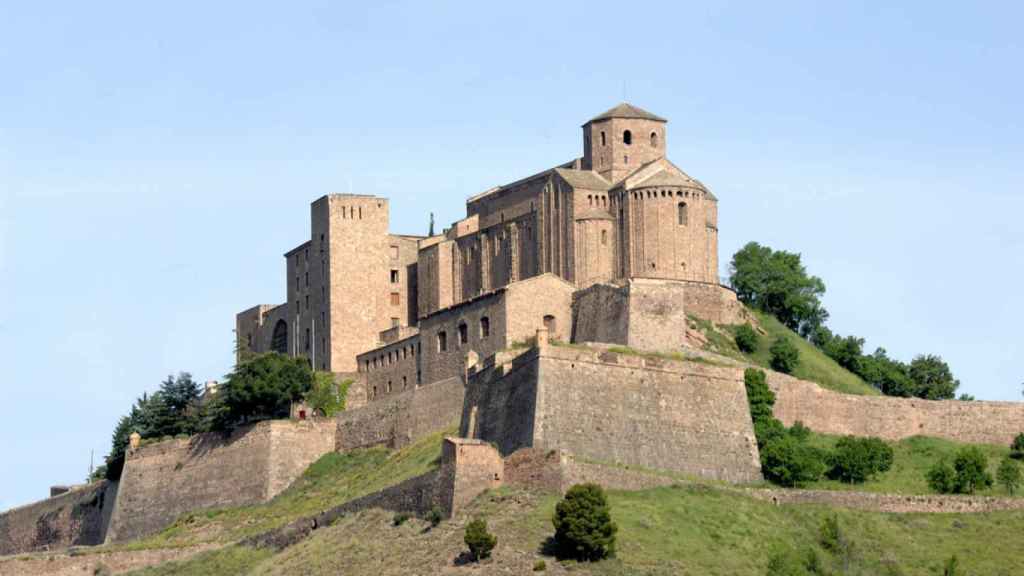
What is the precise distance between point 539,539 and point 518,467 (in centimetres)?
474

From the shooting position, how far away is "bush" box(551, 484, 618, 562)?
66875mm

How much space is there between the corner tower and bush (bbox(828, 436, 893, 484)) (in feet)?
65.4

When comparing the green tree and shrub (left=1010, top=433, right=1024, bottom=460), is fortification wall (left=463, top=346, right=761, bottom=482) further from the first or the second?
the green tree

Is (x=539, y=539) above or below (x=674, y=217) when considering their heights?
below

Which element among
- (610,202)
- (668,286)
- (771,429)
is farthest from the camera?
(610,202)

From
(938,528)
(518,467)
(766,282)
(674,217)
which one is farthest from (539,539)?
(766,282)

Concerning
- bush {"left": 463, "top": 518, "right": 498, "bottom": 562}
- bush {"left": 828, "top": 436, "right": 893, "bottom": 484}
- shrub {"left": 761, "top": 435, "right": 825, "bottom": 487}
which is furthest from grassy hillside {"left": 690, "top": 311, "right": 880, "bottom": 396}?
bush {"left": 463, "top": 518, "right": 498, "bottom": 562}

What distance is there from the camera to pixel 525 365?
78.5 m

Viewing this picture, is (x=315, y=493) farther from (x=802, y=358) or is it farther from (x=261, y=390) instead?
(x=802, y=358)

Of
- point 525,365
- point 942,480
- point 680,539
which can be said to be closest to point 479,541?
point 680,539

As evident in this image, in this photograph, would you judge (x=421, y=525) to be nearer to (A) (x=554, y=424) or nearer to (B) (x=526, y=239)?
(A) (x=554, y=424)

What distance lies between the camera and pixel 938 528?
74.8 meters

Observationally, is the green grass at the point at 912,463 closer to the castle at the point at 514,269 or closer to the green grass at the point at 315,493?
the castle at the point at 514,269

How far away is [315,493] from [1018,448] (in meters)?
25.2
